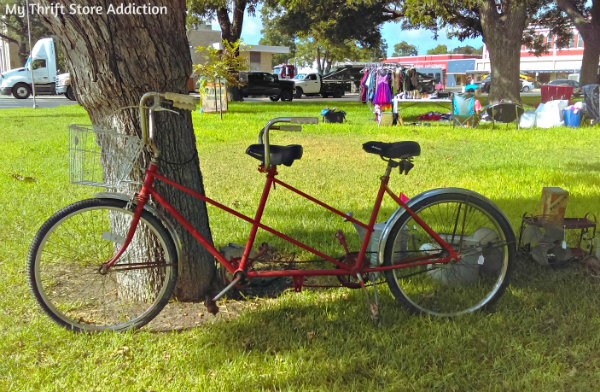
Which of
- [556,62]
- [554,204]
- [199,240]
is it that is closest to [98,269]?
[199,240]

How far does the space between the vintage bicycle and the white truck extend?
2552 centimetres

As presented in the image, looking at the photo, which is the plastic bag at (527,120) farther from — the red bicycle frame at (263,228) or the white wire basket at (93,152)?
the white wire basket at (93,152)

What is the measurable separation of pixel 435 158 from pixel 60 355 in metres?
7.06

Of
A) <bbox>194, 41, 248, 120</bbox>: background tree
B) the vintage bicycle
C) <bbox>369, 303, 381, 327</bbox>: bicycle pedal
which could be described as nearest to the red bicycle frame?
the vintage bicycle

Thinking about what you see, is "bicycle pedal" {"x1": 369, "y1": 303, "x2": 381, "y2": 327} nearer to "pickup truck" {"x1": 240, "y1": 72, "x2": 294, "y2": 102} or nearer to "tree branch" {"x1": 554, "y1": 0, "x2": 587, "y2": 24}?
"tree branch" {"x1": 554, "y1": 0, "x2": 587, "y2": 24}

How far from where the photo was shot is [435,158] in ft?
28.3

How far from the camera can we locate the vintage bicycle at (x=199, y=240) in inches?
111

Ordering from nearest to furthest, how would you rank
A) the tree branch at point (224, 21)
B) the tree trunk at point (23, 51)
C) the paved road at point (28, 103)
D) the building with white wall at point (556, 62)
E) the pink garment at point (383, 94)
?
the pink garment at point (383, 94)
the paved road at point (28, 103)
the tree branch at point (224, 21)
the tree trunk at point (23, 51)
the building with white wall at point (556, 62)

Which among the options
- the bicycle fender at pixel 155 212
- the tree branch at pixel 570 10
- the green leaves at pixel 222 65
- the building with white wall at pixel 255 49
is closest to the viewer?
the bicycle fender at pixel 155 212

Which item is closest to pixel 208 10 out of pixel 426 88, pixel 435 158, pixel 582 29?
pixel 426 88

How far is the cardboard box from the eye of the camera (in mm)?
3840

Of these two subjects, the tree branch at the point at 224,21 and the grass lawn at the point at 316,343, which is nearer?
the grass lawn at the point at 316,343

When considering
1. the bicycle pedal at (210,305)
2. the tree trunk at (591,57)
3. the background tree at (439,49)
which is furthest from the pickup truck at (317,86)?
the background tree at (439,49)

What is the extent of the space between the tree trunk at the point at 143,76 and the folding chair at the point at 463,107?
11275mm
